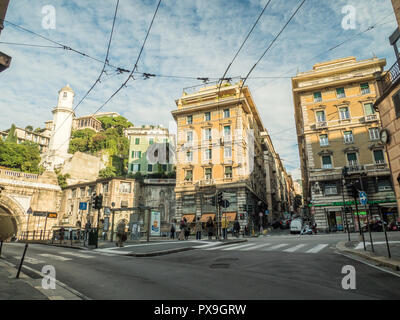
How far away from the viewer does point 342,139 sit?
32.5m

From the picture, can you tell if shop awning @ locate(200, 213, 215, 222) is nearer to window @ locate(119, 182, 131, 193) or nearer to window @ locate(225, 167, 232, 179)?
window @ locate(225, 167, 232, 179)

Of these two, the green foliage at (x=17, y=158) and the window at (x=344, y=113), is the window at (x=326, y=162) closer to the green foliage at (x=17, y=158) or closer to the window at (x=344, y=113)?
the window at (x=344, y=113)

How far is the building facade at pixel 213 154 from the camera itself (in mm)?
34281

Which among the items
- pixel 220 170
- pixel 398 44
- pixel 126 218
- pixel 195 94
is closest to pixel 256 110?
pixel 195 94

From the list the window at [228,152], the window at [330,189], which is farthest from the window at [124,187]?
the window at [330,189]

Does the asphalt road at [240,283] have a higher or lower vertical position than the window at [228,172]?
lower

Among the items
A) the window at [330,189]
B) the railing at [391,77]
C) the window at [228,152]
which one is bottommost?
the window at [330,189]

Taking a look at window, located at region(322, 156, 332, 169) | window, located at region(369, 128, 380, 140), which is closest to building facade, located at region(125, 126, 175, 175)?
window, located at region(322, 156, 332, 169)

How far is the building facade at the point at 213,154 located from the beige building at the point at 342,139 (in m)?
8.06

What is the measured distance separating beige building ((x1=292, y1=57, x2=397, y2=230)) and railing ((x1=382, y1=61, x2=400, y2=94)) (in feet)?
64.6

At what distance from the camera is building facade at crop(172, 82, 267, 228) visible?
34281 mm
